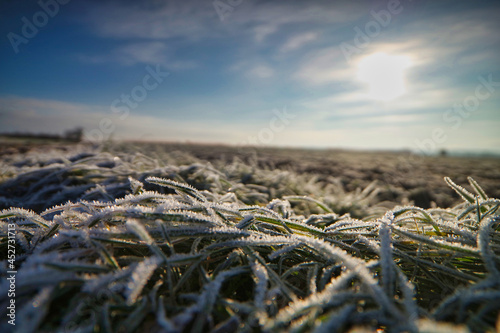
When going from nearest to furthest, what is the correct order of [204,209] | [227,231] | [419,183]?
[227,231]
[204,209]
[419,183]

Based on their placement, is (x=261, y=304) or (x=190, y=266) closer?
(x=261, y=304)

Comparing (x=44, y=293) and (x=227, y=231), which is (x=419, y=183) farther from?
(x=44, y=293)

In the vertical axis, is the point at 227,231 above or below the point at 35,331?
above

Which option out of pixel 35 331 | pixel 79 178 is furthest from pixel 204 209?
pixel 79 178

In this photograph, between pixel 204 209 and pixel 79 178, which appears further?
pixel 79 178

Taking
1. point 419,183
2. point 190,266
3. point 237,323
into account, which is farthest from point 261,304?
point 419,183

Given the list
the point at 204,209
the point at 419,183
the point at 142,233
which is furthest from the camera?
the point at 419,183

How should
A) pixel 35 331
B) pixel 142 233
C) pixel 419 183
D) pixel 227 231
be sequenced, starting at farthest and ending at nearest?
1. pixel 419 183
2. pixel 227 231
3. pixel 142 233
4. pixel 35 331

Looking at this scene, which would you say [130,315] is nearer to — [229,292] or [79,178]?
[229,292]

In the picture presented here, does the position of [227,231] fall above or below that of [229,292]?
above
